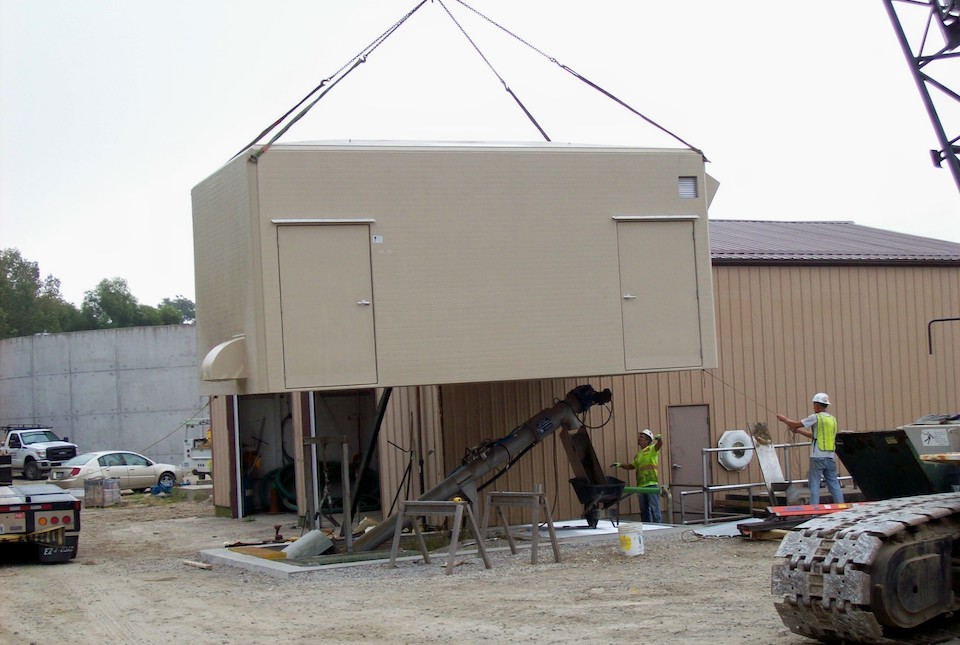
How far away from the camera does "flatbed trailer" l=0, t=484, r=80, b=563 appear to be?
635 inches

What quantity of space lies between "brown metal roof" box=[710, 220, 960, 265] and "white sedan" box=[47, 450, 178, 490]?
18.3 meters

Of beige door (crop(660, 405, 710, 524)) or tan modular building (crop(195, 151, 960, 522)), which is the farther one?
beige door (crop(660, 405, 710, 524))

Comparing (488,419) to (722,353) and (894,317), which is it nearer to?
(722,353)

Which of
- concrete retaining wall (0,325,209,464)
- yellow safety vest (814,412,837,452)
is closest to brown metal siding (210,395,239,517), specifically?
yellow safety vest (814,412,837,452)

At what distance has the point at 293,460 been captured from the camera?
2442cm

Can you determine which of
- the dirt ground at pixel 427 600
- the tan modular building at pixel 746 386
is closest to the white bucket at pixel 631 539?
the dirt ground at pixel 427 600

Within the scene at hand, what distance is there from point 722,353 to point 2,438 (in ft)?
114

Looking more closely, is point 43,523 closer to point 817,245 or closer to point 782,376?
point 782,376

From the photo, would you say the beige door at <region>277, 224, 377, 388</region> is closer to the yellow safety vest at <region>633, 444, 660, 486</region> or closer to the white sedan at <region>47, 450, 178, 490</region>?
the yellow safety vest at <region>633, 444, 660, 486</region>

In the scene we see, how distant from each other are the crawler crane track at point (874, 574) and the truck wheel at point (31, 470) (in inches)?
1435

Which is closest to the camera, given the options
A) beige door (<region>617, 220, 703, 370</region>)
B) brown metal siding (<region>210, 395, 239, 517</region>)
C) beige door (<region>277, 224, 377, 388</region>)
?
beige door (<region>277, 224, 377, 388</region>)

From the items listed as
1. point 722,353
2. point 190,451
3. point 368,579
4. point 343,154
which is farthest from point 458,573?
point 190,451

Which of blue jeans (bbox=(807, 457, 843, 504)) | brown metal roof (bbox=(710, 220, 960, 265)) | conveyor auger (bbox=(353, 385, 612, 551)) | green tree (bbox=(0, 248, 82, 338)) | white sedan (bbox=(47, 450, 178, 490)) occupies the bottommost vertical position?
white sedan (bbox=(47, 450, 178, 490))

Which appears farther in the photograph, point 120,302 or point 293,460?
point 120,302
